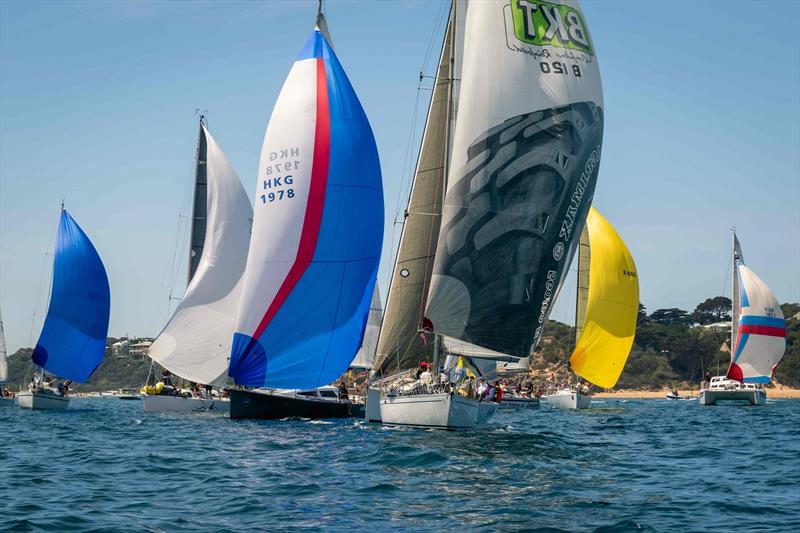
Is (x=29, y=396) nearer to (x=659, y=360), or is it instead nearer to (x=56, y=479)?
(x=56, y=479)

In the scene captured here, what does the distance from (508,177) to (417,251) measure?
5.76 meters

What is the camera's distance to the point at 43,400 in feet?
161

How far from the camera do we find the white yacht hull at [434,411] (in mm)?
26984

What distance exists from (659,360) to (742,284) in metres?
46.0

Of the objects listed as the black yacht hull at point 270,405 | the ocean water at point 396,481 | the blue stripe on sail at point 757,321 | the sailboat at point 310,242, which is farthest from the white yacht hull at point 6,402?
the blue stripe on sail at point 757,321

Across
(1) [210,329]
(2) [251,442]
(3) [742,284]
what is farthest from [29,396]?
(3) [742,284]

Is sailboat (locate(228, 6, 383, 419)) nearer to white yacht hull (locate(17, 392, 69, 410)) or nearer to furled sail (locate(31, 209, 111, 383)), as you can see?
furled sail (locate(31, 209, 111, 383))

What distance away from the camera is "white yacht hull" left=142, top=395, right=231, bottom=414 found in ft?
139

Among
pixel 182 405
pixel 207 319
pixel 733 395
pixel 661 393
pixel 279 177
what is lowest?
pixel 182 405

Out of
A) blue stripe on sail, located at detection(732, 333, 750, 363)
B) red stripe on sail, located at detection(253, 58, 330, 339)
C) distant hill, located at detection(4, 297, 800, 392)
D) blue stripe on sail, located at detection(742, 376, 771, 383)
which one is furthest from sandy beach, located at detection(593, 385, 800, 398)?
red stripe on sail, located at detection(253, 58, 330, 339)

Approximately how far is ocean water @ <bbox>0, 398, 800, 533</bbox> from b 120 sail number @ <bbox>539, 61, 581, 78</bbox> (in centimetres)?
1089

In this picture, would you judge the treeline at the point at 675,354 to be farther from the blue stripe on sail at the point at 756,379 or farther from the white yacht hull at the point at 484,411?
the white yacht hull at the point at 484,411

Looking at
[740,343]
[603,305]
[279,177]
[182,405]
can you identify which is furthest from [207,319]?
[740,343]

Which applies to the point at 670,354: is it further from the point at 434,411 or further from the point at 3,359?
the point at 434,411
